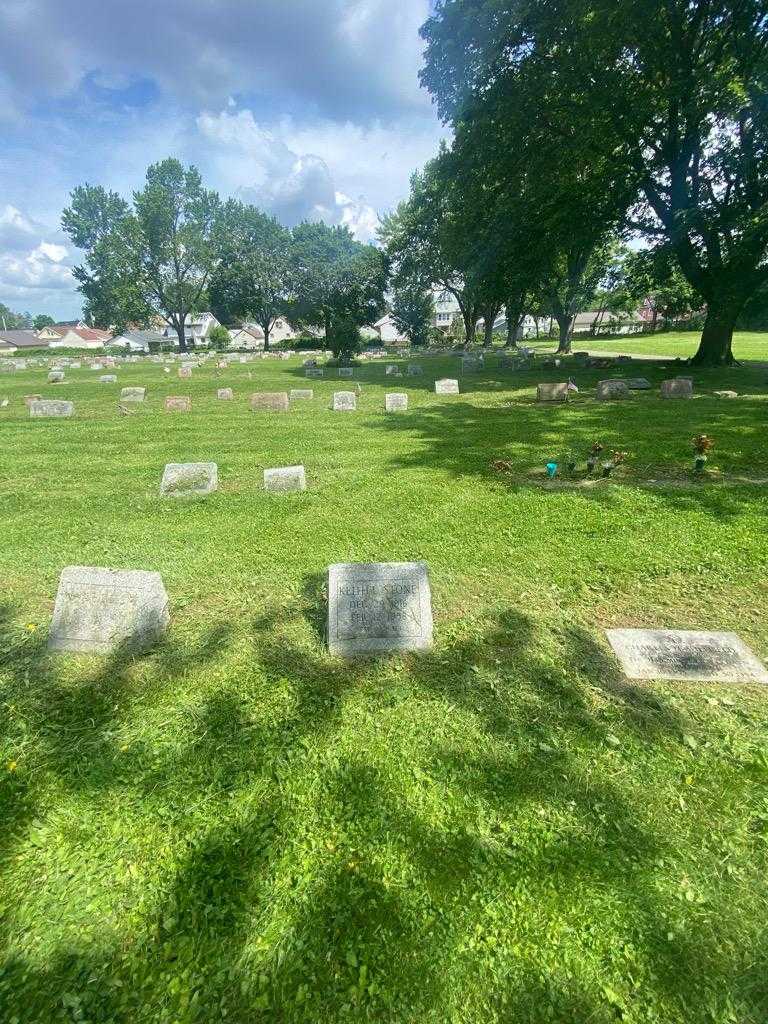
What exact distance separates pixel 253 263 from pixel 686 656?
65640 millimetres

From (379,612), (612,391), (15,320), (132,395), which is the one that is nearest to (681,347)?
(612,391)

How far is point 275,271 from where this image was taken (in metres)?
58.6

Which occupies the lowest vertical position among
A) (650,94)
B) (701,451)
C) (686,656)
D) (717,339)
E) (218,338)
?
(686,656)

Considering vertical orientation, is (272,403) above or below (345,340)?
below

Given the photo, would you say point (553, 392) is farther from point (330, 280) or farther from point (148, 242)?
point (148, 242)

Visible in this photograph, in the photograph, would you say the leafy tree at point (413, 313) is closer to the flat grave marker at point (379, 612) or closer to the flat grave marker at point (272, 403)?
the flat grave marker at point (272, 403)

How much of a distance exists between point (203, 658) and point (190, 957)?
6.50 feet

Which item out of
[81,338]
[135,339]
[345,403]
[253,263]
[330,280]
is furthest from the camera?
[81,338]

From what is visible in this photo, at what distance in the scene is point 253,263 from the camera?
190 ft

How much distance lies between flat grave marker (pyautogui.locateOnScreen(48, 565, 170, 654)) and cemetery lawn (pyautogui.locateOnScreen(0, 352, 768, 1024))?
21cm

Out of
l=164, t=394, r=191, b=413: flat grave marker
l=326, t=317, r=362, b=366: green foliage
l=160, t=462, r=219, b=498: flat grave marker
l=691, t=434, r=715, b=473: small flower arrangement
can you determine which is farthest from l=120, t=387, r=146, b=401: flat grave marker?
l=326, t=317, r=362, b=366: green foliage

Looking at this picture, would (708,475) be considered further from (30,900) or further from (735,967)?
(30,900)

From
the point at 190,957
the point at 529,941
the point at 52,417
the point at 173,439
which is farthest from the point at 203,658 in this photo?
the point at 52,417

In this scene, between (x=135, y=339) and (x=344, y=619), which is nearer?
(x=344, y=619)
